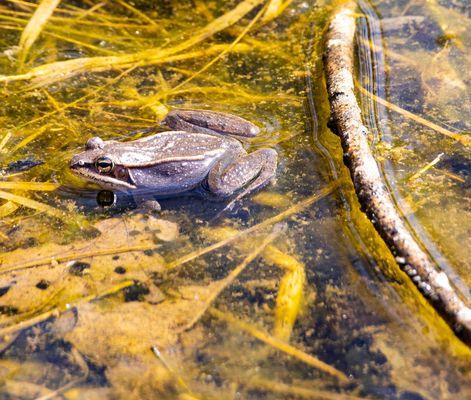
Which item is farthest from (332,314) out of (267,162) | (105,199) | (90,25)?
(90,25)

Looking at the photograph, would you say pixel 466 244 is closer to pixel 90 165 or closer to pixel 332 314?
pixel 332 314

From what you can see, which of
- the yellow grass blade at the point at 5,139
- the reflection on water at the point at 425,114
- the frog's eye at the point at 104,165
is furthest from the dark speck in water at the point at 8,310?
the reflection on water at the point at 425,114

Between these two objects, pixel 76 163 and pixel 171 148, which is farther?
pixel 171 148

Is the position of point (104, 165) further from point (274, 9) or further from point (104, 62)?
point (274, 9)

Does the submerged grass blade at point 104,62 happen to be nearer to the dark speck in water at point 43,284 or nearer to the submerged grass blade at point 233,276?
the dark speck in water at point 43,284

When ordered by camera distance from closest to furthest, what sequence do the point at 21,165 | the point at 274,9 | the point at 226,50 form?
the point at 21,165 → the point at 226,50 → the point at 274,9

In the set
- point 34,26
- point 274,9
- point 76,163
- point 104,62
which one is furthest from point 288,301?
point 34,26

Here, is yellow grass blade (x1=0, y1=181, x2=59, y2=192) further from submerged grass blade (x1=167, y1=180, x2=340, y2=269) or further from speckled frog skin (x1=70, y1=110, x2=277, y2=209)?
submerged grass blade (x1=167, y1=180, x2=340, y2=269)
